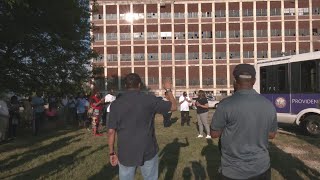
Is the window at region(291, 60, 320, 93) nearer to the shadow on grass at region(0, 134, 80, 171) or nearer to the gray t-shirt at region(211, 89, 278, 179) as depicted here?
the shadow on grass at region(0, 134, 80, 171)

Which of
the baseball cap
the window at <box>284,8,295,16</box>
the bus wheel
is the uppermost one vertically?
the window at <box>284,8,295,16</box>

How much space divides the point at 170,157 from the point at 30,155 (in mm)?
3749

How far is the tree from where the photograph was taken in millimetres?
19438

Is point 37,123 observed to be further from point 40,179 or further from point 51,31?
point 40,179

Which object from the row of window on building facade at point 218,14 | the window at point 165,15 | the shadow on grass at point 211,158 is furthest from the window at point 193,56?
the shadow on grass at point 211,158

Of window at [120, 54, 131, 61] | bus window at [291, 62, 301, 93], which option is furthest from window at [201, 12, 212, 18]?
bus window at [291, 62, 301, 93]

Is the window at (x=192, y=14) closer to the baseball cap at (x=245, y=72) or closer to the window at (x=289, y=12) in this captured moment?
the window at (x=289, y=12)

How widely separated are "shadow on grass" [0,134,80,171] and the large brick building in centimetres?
6404

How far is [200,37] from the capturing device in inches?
3123

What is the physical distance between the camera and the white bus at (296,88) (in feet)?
53.0

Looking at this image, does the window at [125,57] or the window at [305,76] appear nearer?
the window at [305,76]

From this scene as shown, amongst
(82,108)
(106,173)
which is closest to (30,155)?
(106,173)

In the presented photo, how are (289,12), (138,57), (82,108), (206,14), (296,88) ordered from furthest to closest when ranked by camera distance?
(138,57) → (206,14) → (289,12) → (82,108) → (296,88)

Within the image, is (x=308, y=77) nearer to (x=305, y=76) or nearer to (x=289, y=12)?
(x=305, y=76)
